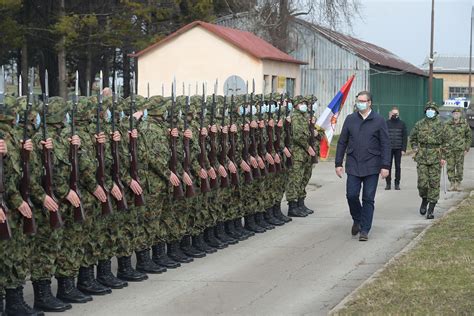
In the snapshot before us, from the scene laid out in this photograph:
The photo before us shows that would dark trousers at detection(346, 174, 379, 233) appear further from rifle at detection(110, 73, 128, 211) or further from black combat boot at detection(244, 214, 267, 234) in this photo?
rifle at detection(110, 73, 128, 211)

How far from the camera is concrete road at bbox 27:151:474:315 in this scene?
8.52 meters

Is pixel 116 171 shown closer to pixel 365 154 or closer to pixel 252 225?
pixel 365 154

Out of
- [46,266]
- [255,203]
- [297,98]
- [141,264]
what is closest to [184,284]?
[141,264]

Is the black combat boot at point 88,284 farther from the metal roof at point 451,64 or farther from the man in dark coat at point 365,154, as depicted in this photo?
the metal roof at point 451,64

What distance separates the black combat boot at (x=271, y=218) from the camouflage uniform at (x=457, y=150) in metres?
6.32

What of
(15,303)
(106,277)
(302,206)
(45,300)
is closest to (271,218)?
(302,206)

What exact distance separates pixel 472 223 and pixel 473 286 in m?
4.66

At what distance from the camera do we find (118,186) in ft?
29.3

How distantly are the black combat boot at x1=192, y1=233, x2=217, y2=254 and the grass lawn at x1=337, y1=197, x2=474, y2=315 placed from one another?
84.8 inches

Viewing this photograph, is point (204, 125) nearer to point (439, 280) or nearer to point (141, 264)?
point (141, 264)

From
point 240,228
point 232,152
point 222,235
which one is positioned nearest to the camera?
point 232,152

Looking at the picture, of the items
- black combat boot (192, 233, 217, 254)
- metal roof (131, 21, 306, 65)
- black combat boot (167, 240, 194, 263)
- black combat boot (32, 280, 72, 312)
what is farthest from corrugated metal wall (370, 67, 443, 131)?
black combat boot (32, 280, 72, 312)

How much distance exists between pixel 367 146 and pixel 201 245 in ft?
8.00

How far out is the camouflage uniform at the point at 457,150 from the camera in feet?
63.6
